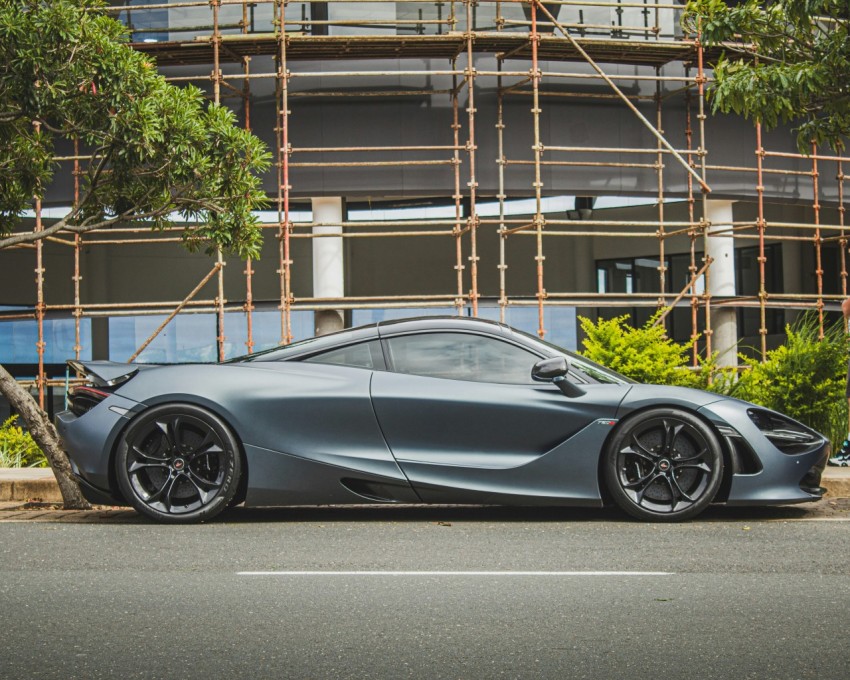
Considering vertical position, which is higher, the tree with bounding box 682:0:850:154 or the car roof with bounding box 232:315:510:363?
the tree with bounding box 682:0:850:154

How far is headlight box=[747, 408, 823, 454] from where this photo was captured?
7338 millimetres

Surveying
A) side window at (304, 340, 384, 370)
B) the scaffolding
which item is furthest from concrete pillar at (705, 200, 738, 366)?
side window at (304, 340, 384, 370)

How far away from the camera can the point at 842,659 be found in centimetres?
420

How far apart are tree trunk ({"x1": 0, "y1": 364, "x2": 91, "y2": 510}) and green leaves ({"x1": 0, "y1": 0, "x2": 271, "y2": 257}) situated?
185cm

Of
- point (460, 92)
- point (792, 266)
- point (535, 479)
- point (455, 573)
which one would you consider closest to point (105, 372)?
point (535, 479)

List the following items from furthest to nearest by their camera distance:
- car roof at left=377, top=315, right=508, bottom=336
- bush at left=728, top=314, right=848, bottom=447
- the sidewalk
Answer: bush at left=728, top=314, right=848, bottom=447
the sidewalk
car roof at left=377, top=315, right=508, bottom=336

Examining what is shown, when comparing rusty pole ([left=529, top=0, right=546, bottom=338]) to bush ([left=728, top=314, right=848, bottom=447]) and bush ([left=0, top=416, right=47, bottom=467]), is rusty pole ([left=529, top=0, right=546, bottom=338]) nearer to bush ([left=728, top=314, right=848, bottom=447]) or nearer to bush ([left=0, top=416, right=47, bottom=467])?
bush ([left=728, top=314, right=848, bottom=447])

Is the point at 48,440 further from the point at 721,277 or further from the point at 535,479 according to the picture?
the point at 721,277

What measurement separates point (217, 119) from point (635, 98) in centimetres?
898

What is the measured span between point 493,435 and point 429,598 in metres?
2.15

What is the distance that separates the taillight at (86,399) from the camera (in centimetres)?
753

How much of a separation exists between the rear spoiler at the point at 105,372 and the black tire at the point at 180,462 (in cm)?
36

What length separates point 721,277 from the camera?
18.9 meters

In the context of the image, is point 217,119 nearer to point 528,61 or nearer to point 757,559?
point 757,559
